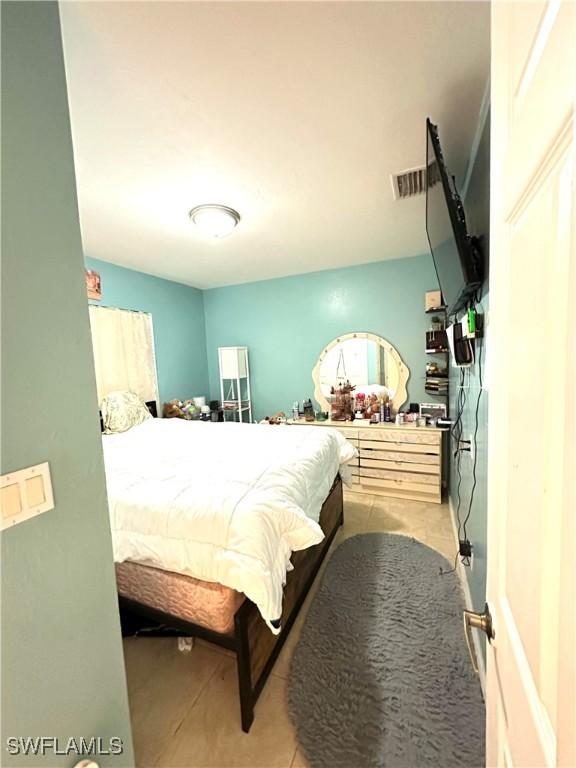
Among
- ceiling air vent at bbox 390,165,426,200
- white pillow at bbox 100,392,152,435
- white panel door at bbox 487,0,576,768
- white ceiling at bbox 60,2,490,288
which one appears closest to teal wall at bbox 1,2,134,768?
white ceiling at bbox 60,2,490,288

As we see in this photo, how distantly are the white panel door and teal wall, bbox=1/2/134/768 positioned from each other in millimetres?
954

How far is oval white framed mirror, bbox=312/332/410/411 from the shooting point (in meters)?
3.46

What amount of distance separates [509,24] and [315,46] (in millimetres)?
777

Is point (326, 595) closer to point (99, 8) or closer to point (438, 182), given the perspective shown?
point (438, 182)

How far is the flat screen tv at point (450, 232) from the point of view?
3.93ft

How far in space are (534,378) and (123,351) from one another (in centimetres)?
345

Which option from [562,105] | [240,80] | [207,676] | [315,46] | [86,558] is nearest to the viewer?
[562,105]

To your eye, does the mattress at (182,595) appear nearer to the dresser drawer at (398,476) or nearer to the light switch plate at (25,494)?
the light switch plate at (25,494)

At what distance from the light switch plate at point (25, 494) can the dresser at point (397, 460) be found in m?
2.81

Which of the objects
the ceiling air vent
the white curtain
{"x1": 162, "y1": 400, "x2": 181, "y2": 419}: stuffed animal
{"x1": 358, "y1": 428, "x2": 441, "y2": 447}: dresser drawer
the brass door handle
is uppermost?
the ceiling air vent

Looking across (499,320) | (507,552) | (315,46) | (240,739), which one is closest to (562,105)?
(499,320)

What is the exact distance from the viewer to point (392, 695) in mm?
1306

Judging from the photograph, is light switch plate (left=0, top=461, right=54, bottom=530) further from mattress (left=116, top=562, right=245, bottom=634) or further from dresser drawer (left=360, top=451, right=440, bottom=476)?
dresser drawer (left=360, top=451, right=440, bottom=476)

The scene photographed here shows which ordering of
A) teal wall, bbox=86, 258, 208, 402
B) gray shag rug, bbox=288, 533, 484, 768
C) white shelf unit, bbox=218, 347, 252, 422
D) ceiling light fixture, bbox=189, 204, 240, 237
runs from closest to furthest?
gray shag rug, bbox=288, 533, 484, 768
ceiling light fixture, bbox=189, 204, 240, 237
teal wall, bbox=86, 258, 208, 402
white shelf unit, bbox=218, 347, 252, 422
